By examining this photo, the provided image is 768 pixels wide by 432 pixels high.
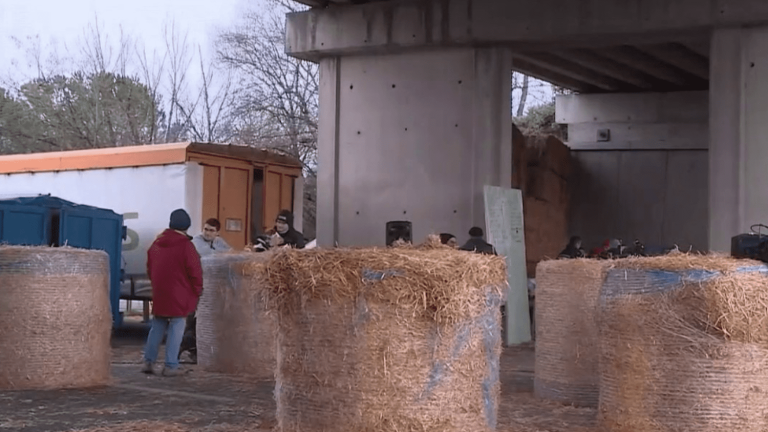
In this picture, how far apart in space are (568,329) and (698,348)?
7.15ft

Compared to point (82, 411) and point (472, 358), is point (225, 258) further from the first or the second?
point (472, 358)

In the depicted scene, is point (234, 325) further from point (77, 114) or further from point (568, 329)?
point (77, 114)

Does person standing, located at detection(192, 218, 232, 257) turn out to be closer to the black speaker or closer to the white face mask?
the white face mask

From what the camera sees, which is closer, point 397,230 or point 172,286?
point 172,286

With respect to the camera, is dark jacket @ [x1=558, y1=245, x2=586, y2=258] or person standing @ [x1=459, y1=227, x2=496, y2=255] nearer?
person standing @ [x1=459, y1=227, x2=496, y2=255]

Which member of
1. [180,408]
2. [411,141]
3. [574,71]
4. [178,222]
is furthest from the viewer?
[574,71]

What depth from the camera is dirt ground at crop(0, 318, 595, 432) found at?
762 centimetres

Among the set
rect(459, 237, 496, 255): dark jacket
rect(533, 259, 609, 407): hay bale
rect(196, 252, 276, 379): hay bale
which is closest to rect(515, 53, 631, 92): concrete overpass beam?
rect(459, 237, 496, 255): dark jacket

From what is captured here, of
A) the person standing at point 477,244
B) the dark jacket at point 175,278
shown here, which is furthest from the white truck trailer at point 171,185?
the dark jacket at point 175,278

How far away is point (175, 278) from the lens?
10.6 meters

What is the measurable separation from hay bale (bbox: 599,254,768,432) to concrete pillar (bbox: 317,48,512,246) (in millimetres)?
7852

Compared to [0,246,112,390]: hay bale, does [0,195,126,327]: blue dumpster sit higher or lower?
higher

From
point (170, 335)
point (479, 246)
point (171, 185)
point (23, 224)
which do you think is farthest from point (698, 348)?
point (171, 185)

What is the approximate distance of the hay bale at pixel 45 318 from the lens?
9453mm
